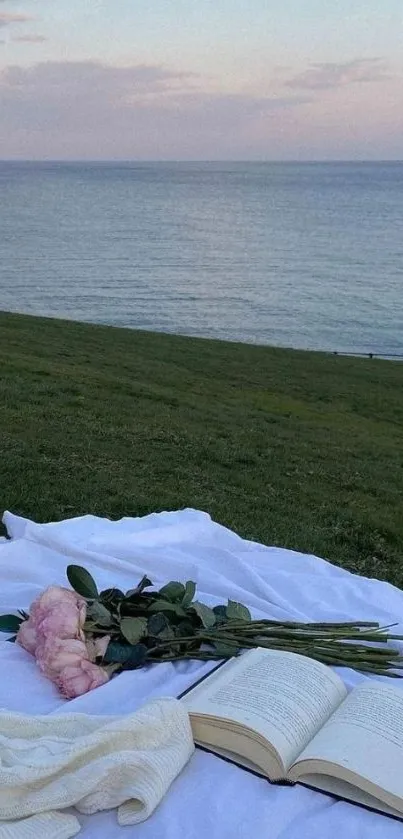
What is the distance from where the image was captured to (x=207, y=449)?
9.65 metres

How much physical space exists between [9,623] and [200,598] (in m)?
1.02

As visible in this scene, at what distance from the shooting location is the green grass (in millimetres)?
7172

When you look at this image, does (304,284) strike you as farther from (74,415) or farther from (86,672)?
(86,672)

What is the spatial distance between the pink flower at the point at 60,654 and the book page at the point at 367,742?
38.7 inches

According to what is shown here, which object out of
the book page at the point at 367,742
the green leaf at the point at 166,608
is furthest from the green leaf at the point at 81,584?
the book page at the point at 367,742

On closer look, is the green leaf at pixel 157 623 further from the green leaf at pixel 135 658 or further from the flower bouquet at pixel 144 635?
the green leaf at pixel 135 658

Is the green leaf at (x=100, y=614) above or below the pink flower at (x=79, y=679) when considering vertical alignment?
above

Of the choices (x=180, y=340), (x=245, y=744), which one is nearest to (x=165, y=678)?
(x=245, y=744)

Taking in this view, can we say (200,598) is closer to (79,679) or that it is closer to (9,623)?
(9,623)

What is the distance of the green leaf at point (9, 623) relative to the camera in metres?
3.57

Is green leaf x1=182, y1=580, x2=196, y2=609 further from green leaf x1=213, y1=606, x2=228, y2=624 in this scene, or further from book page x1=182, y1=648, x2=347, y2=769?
book page x1=182, y1=648, x2=347, y2=769

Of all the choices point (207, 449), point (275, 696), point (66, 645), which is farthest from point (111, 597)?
point (207, 449)

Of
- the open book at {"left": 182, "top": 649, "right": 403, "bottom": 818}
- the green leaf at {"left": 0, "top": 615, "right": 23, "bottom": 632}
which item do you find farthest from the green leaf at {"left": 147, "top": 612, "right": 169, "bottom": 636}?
the green leaf at {"left": 0, "top": 615, "right": 23, "bottom": 632}

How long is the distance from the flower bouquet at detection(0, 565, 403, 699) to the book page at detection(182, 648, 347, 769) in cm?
25
